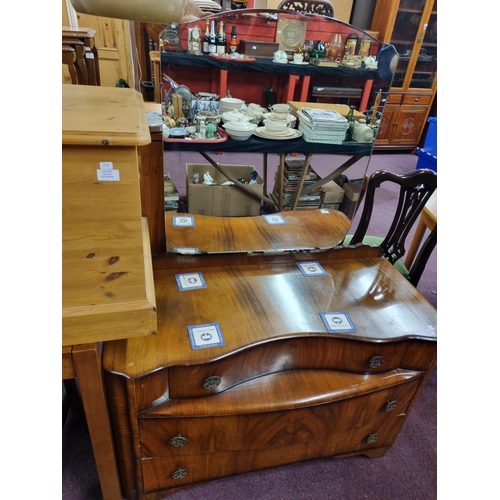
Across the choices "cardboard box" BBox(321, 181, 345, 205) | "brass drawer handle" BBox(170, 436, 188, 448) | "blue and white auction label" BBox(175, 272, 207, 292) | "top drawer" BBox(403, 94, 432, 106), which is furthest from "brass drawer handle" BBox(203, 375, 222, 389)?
"top drawer" BBox(403, 94, 432, 106)

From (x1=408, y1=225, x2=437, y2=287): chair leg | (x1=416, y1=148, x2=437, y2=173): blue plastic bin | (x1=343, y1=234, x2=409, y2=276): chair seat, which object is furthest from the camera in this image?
(x1=416, y1=148, x2=437, y2=173): blue plastic bin

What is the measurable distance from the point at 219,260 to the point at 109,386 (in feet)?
1.78

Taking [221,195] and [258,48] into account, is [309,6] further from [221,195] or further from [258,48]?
[221,195]

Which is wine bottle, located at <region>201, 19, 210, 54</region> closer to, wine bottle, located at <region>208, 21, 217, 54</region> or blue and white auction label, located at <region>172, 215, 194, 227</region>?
wine bottle, located at <region>208, 21, 217, 54</region>

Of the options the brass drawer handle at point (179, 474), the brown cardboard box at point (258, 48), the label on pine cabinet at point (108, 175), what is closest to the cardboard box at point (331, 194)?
the brown cardboard box at point (258, 48)

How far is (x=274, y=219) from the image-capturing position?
56.1 inches

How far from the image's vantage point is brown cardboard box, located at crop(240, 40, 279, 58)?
1124mm

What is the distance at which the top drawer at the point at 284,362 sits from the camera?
39.0 inches

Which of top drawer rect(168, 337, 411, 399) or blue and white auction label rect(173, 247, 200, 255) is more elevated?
blue and white auction label rect(173, 247, 200, 255)

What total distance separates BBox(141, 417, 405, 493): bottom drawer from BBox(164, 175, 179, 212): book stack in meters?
0.79

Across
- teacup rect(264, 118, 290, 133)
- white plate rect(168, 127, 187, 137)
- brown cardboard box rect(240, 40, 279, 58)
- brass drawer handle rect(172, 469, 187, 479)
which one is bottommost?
brass drawer handle rect(172, 469, 187, 479)

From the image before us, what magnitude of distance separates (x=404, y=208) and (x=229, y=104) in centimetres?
86

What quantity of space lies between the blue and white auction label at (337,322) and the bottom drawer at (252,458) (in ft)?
1.42

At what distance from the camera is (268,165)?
129cm
